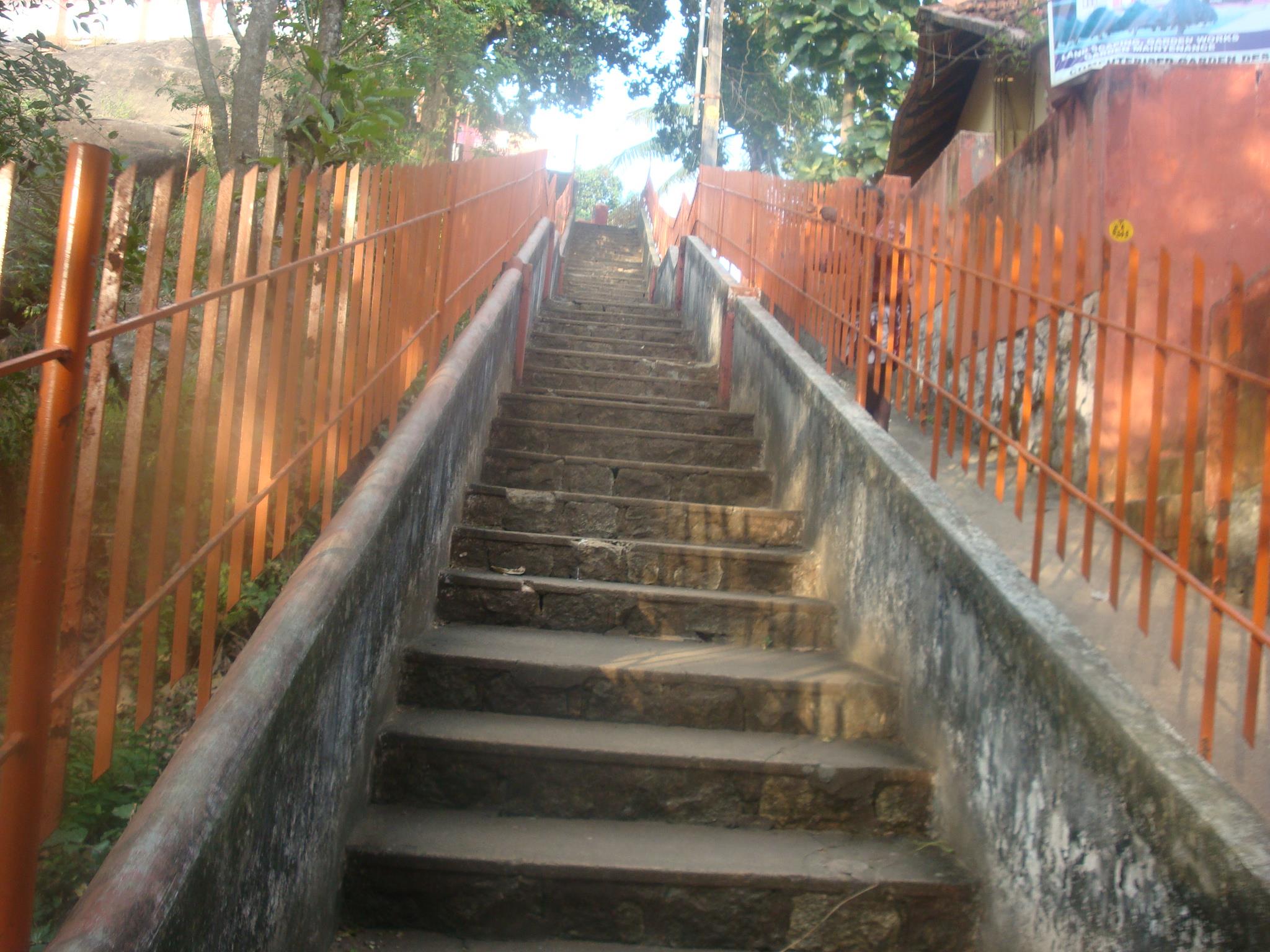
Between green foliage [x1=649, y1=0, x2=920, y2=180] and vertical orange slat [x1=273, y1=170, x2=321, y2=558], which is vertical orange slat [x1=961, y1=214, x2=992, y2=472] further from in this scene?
green foliage [x1=649, y1=0, x2=920, y2=180]

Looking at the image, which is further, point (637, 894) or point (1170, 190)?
point (1170, 190)

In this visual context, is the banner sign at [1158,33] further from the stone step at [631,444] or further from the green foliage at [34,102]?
the green foliage at [34,102]

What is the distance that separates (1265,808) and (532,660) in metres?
2.15

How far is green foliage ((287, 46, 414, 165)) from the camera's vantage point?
5.11 meters

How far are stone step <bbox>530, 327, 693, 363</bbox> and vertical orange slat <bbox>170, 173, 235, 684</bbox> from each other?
209 inches

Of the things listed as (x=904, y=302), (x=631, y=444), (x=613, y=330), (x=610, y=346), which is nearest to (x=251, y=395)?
(x=904, y=302)

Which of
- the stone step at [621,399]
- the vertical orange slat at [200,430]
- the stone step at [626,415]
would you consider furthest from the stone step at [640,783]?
the stone step at [621,399]

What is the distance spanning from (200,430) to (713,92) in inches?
592

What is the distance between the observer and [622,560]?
163 inches

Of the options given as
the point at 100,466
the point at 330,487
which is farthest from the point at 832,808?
the point at 100,466

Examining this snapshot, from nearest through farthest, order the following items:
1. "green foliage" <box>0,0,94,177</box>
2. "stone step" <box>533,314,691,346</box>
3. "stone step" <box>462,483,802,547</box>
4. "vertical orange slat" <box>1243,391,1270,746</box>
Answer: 1. "vertical orange slat" <box>1243,391,1270,746</box>
2. "stone step" <box>462,483,802,547</box>
3. "green foliage" <box>0,0,94,177</box>
4. "stone step" <box>533,314,691,346</box>

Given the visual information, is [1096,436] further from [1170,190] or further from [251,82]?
[251,82]

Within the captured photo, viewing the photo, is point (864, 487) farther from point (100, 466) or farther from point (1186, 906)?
point (100, 466)

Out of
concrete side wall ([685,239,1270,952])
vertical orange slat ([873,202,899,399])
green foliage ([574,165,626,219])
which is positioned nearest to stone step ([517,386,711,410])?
vertical orange slat ([873,202,899,399])
